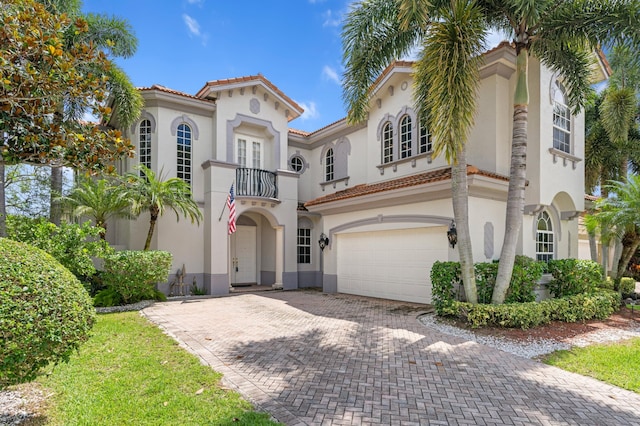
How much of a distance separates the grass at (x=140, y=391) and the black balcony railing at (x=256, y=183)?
9.50 metres

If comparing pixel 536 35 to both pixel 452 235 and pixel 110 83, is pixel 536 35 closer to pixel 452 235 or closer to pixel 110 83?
pixel 452 235

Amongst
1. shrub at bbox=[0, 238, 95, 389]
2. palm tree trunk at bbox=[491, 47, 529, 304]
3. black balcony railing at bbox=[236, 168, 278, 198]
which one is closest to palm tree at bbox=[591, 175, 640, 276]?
palm tree trunk at bbox=[491, 47, 529, 304]

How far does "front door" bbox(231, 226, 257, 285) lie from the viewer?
18547mm

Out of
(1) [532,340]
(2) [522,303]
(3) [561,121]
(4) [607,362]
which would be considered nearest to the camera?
(4) [607,362]

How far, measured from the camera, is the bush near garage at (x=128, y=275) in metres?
11.9

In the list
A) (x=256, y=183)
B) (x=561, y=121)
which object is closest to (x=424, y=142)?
(x=561, y=121)

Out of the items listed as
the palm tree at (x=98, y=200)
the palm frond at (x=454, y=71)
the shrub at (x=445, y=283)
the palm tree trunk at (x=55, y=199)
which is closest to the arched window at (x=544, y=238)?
the shrub at (x=445, y=283)

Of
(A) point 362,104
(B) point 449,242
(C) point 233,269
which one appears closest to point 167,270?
(C) point 233,269

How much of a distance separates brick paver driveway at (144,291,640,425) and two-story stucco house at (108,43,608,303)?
4.38 metres

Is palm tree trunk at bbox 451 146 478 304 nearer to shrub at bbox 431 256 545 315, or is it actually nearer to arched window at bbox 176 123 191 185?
shrub at bbox 431 256 545 315

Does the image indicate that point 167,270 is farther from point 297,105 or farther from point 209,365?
point 297,105

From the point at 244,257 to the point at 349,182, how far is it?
6.60m

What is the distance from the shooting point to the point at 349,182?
18.0 metres

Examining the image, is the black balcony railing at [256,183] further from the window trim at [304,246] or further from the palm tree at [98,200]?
the palm tree at [98,200]
